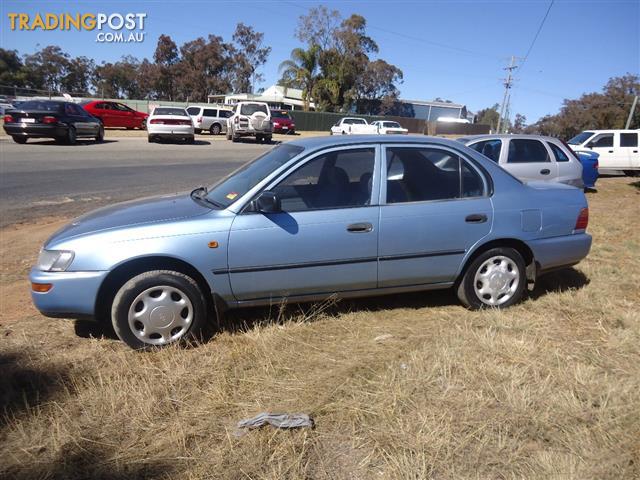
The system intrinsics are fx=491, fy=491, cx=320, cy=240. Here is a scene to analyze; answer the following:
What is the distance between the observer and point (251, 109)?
24797 millimetres

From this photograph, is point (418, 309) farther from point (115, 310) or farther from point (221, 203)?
point (115, 310)

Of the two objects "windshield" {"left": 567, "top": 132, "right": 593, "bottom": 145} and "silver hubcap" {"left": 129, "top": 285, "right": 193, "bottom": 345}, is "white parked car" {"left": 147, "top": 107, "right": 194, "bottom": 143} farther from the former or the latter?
"silver hubcap" {"left": 129, "top": 285, "right": 193, "bottom": 345}

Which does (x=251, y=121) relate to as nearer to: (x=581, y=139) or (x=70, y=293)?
(x=581, y=139)

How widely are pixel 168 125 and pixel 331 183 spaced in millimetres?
19038

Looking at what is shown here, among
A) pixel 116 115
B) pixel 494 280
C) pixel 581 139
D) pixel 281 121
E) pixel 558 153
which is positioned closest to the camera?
pixel 494 280

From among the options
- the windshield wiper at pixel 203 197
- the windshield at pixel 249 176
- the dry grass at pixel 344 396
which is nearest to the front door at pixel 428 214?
the dry grass at pixel 344 396

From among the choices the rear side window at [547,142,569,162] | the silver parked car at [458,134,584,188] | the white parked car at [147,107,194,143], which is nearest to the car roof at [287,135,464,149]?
the silver parked car at [458,134,584,188]

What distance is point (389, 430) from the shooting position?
106 inches

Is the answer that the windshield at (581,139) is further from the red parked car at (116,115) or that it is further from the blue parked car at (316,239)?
the red parked car at (116,115)

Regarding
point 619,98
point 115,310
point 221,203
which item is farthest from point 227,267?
point 619,98

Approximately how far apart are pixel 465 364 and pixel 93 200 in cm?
772

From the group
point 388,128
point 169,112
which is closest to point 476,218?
point 169,112

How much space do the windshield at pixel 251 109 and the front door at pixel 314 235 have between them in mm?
21625

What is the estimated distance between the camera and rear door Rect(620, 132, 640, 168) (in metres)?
16.3
